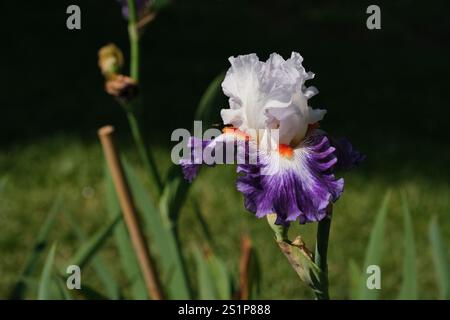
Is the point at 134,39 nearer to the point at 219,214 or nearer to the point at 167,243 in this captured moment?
the point at 167,243

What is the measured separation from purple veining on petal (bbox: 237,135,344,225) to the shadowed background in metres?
0.50

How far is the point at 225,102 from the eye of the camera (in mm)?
1830

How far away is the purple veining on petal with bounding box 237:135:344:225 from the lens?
0.63 metres

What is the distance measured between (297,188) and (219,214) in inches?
64.2

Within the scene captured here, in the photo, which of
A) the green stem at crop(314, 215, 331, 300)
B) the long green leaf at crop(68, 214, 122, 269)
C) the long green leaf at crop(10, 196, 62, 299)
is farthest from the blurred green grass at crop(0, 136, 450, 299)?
the green stem at crop(314, 215, 331, 300)

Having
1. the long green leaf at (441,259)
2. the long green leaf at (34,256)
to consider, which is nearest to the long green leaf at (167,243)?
the long green leaf at (34,256)

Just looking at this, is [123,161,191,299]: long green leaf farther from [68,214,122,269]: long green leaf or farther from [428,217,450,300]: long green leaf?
[428,217,450,300]: long green leaf

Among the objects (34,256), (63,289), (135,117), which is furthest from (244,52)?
(63,289)

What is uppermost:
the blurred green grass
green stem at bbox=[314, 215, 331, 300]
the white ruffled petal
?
the white ruffled petal

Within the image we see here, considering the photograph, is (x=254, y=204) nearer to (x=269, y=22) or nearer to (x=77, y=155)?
(x=77, y=155)

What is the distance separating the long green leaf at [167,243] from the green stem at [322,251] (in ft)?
1.38

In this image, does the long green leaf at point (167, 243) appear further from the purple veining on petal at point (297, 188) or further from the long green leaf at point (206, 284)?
the purple veining on petal at point (297, 188)

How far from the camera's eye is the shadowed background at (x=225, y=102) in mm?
2199
